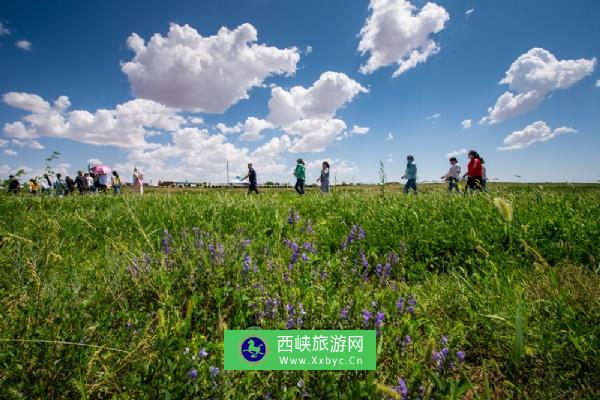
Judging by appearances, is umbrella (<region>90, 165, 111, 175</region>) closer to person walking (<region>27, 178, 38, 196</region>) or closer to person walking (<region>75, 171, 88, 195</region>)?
person walking (<region>75, 171, 88, 195</region>)

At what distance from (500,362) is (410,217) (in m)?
3.16

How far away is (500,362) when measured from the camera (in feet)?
6.81

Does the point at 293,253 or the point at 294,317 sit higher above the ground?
the point at 293,253

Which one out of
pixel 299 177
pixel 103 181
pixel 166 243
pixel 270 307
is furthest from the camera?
pixel 103 181

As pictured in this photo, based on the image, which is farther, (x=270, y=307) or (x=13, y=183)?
(x=13, y=183)

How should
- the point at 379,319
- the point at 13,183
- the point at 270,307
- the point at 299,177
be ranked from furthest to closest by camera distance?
the point at 299,177, the point at 13,183, the point at 270,307, the point at 379,319

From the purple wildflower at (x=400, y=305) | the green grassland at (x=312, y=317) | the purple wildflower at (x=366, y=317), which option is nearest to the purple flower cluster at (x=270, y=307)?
the green grassland at (x=312, y=317)

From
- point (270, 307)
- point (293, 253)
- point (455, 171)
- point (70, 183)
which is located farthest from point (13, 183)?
point (70, 183)

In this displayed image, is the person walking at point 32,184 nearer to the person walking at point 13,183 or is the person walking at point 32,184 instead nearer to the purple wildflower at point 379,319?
the person walking at point 13,183

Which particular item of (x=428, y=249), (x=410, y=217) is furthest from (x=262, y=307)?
(x=410, y=217)

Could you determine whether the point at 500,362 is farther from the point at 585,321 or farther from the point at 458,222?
the point at 458,222

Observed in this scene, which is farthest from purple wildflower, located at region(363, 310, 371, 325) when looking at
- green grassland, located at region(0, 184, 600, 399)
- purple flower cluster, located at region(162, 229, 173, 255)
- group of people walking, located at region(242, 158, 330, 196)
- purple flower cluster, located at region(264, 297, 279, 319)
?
group of people walking, located at region(242, 158, 330, 196)

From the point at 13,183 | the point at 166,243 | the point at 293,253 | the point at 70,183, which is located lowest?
the point at 293,253

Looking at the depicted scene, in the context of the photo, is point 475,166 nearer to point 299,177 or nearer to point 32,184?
point 299,177
